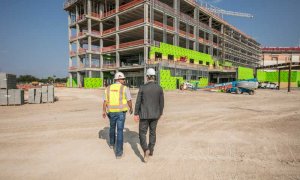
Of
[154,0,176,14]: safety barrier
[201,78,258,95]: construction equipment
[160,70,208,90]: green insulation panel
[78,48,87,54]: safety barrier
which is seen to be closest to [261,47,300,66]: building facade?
[154,0,176,14]: safety barrier

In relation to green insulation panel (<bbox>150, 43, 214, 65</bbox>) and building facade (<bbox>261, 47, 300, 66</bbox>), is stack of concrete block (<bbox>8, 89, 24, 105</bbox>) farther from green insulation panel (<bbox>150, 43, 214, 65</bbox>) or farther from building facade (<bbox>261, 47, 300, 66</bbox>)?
building facade (<bbox>261, 47, 300, 66</bbox>)

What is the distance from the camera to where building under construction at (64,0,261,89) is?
33.5m

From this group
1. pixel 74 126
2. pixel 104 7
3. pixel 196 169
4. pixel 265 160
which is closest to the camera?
pixel 196 169

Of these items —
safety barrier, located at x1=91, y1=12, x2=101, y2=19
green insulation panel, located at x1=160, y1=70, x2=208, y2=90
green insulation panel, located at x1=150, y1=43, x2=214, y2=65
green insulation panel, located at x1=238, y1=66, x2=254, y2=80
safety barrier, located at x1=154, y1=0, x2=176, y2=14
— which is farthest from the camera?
green insulation panel, located at x1=238, y1=66, x2=254, y2=80

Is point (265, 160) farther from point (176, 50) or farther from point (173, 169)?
point (176, 50)

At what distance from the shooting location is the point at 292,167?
3.47m

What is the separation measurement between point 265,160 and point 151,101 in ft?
8.56

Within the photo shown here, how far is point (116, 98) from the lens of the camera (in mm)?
4008

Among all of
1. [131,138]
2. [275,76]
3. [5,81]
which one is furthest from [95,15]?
[275,76]

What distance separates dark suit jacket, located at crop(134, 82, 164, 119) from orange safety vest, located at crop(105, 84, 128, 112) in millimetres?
349

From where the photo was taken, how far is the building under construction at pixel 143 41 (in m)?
33.5

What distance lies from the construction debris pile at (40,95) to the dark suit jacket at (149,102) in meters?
12.7

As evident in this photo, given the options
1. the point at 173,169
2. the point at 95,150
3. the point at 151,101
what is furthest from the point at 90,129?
the point at 173,169

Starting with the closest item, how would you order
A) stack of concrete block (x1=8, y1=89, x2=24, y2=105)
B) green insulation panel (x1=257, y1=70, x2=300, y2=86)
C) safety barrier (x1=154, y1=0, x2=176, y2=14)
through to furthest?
stack of concrete block (x1=8, y1=89, x2=24, y2=105), safety barrier (x1=154, y1=0, x2=176, y2=14), green insulation panel (x1=257, y1=70, x2=300, y2=86)
